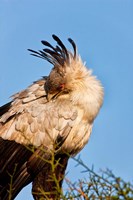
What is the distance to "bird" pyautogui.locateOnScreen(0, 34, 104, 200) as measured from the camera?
18.8ft

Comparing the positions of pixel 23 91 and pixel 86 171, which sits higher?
pixel 23 91

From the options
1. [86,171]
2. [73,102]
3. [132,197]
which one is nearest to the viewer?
[132,197]

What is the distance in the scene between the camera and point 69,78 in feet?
19.0

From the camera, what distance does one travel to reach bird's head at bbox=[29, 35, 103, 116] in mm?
5754

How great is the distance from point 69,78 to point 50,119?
47 cm

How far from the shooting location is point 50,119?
5820 millimetres

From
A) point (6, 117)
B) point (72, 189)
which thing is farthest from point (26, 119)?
point (72, 189)

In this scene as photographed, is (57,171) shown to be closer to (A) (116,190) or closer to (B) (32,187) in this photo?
(B) (32,187)

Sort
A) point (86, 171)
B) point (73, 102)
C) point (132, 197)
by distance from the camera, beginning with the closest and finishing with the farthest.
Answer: point (132, 197) < point (86, 171) < point (73, 102)

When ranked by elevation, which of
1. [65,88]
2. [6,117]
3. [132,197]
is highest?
[65,88]

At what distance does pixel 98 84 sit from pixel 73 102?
0.35m

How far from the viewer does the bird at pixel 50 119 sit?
5.72 meters

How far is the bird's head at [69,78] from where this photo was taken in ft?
18.9

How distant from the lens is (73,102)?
18.8 feet
